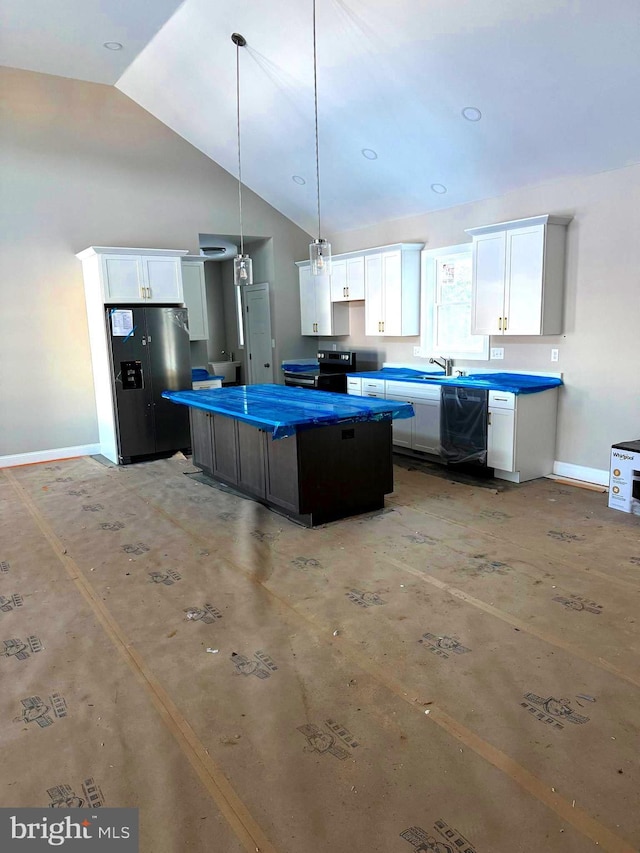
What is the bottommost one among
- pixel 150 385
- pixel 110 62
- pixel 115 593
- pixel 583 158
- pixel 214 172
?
pixel 115 593

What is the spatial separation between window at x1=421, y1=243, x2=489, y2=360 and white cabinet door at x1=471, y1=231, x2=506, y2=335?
1.66ft

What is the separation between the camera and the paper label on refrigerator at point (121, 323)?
20.1 ft

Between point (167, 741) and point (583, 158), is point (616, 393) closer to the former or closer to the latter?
point (583, 158)

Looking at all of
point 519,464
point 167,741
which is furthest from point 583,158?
point 167,741

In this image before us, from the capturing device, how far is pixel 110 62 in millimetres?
5906

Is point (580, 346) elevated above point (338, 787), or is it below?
above

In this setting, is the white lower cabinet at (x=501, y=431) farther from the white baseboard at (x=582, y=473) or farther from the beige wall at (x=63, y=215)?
the beige wall at (x=63, y=215)

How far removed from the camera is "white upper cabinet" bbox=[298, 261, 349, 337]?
25.0ft

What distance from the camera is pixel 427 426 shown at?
19.6 feet

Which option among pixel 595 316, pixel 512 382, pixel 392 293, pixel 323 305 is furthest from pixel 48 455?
pixel 595 316

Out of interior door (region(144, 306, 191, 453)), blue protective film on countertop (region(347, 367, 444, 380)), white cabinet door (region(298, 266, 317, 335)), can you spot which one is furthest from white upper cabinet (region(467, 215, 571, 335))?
interior door (region(144, 306, 191, 453))

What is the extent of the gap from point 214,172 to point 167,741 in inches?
264

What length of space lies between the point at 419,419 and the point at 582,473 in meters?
1.63

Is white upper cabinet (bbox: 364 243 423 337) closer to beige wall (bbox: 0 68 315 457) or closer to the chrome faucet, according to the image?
the chrome faucet
